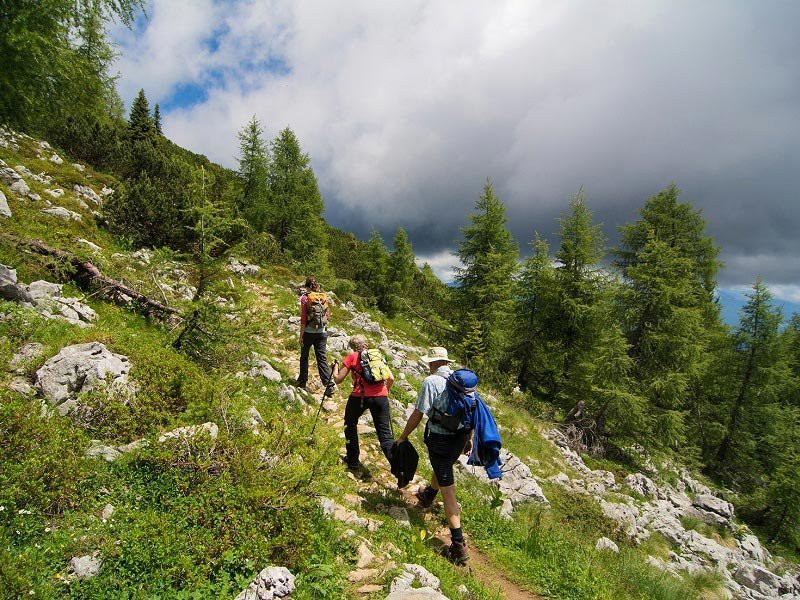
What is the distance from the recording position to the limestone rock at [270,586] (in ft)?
10.0

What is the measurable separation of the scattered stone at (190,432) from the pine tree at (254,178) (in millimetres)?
24117

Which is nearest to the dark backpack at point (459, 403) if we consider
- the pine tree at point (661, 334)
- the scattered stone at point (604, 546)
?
the scattered stone at point (604, 546)

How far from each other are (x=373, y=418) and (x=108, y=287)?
6.21 meters

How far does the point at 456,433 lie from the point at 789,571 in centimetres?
1645

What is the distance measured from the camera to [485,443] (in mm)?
5027

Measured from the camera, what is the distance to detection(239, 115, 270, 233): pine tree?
2665 centimetres

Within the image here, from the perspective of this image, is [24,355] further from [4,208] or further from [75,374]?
[4,208]

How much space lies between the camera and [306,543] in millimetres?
3703

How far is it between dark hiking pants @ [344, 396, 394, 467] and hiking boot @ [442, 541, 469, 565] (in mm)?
1521

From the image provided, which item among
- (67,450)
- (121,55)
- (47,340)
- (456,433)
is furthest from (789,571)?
(121,55)

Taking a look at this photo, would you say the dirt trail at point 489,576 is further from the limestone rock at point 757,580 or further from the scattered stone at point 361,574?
the limestone rock at point 757,580

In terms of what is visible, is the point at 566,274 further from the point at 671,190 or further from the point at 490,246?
the point at 671,190

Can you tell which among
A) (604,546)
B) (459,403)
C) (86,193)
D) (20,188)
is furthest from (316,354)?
(86,193)

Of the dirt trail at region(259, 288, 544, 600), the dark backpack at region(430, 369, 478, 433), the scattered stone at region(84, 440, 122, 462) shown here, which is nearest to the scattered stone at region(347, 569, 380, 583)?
the dirt trail at region(259, 288, 544, 600)
